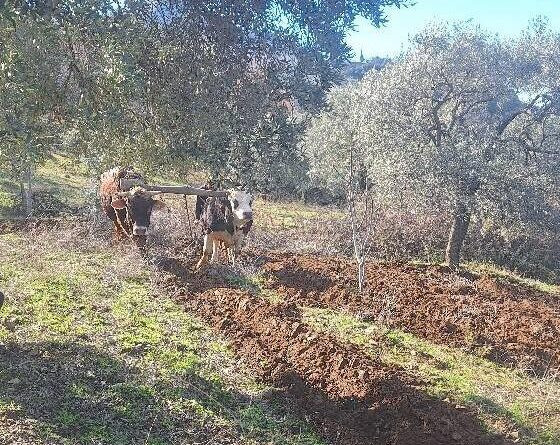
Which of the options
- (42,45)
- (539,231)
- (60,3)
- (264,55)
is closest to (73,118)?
(42,45)

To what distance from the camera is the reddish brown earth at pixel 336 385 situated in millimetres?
6008

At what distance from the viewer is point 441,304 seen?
10289mm

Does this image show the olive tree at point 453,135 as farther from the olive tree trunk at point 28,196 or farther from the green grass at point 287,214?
the olive tree trunk at point 28,196

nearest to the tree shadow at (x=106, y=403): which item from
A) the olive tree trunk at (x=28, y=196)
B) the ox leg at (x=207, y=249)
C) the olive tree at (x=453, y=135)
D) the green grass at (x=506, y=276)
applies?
the ox leg at (x=207, y=249)

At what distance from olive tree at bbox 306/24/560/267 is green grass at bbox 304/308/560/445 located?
650 cm

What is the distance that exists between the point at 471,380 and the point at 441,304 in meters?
2.73

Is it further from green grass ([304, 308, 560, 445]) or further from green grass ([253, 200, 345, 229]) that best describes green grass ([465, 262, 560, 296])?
green grass ([304, 308, 560, 445])

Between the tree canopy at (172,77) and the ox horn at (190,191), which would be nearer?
the tree canopy at (172,77)

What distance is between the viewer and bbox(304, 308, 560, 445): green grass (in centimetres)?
657

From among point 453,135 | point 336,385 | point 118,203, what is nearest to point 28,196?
point 118,203

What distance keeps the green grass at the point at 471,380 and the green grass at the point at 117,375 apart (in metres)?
2.12

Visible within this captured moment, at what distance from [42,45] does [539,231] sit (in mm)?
14157

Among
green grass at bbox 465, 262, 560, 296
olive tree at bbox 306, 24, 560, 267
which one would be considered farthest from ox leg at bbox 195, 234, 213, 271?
green grass at bbox 465, 262, 560, 296

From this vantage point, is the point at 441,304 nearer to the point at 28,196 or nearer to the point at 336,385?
the point at 336,385
